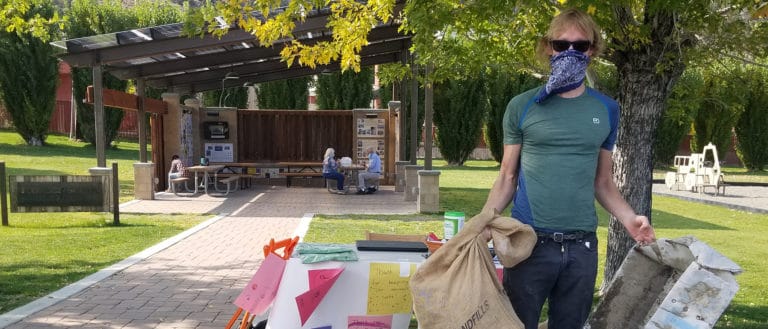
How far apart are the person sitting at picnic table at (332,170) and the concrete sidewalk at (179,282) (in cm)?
399

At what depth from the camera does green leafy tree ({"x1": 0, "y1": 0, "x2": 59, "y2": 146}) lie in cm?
2748

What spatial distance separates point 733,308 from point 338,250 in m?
4.21

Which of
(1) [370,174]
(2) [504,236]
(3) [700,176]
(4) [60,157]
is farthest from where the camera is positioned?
(4) [60,157]

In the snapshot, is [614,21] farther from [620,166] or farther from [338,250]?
[338,250]

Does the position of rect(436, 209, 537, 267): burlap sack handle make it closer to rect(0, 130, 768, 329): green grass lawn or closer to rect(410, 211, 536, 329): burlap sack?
rect(410, 211, 536, 329): burlap sack

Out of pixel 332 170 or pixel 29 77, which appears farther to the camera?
pixel 29 77

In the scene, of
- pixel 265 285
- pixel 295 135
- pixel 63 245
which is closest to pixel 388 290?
pixel 265 285

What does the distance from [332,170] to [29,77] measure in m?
18.3

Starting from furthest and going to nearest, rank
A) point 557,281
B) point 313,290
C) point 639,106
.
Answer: point 639,106, point 313,290, point 557,281

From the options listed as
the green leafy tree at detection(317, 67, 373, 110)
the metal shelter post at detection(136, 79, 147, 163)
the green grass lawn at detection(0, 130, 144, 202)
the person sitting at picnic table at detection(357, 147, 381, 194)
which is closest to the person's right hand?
the green grass lawn at detection(0, 130, 144, 202)

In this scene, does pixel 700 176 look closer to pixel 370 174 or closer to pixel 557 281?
pixel 370 174

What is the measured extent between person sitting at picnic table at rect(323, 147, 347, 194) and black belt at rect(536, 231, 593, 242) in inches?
572

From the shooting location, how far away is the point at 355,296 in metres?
3.62

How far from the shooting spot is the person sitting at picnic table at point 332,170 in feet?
55.7
